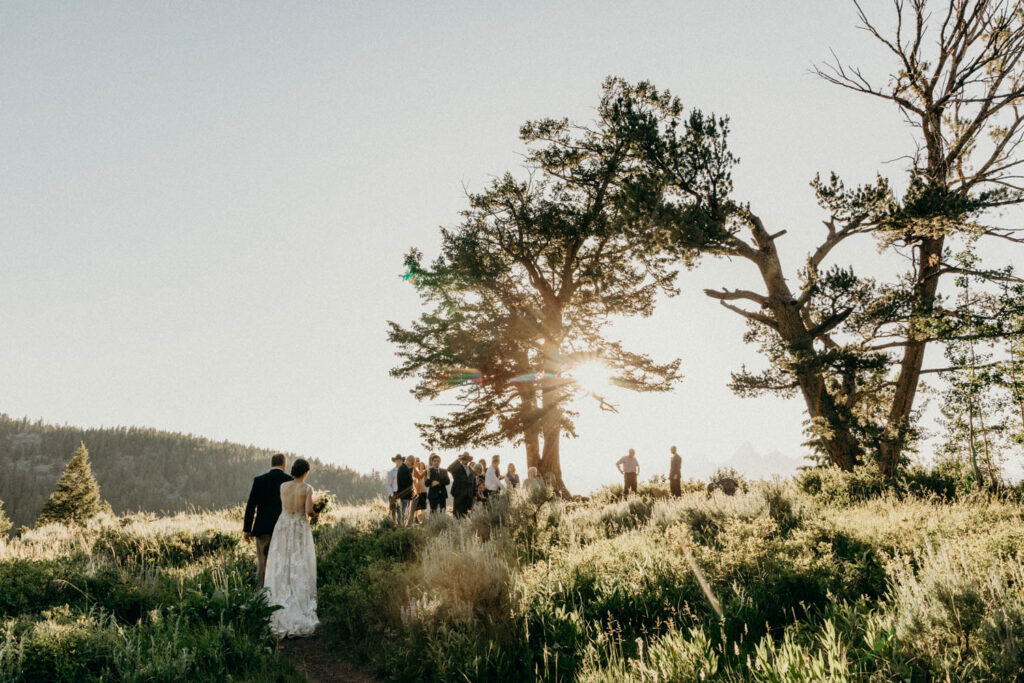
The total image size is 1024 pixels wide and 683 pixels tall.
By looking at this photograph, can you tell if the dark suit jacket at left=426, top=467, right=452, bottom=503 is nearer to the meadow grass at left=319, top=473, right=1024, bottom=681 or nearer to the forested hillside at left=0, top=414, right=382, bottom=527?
the meadow grass at left=319, top=473, right=1024, bottom=681

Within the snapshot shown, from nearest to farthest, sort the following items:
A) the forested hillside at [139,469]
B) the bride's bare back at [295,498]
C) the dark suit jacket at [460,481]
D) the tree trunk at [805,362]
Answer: the bride's bare back at [295,498]
the dark suit jacket at [460,481]
the tree trunk at [805,362]
the forested hillside at [139,469]

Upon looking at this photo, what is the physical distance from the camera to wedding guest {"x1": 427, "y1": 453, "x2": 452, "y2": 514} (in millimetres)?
14875

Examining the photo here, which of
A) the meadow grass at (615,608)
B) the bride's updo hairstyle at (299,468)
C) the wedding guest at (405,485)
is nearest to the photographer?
the meadow grass at (615,608)

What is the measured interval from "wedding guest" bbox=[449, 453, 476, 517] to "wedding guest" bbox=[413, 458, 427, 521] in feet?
3.17

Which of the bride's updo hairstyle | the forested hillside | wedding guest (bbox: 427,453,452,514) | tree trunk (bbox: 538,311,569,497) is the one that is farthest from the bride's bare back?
the forested hillside

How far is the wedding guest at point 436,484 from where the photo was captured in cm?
1488

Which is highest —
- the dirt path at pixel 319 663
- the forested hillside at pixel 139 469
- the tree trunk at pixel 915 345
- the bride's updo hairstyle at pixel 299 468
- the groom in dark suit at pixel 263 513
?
the tree trunk at pixel 915 345

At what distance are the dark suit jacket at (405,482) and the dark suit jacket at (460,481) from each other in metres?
1.12

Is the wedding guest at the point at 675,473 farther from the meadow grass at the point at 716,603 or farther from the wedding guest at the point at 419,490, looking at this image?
the meadow grass at the point at 716,603

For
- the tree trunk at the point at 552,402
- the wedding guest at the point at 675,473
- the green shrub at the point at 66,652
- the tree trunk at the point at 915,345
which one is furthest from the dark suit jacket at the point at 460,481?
the tree trunk at the point at 915,345

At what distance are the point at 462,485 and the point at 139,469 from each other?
629 ft

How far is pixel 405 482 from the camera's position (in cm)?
1435

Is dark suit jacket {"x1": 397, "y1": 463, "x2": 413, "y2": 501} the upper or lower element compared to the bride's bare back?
lower

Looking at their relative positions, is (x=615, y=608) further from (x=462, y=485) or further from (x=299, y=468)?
(x=462, y=485)
